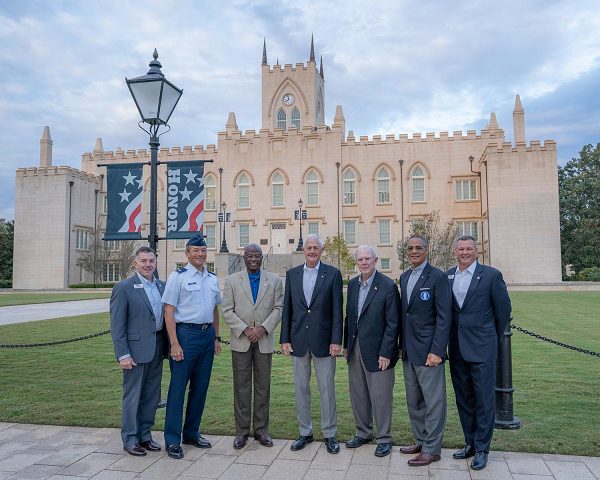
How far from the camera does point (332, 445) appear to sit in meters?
5.33

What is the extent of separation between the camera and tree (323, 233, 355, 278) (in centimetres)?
3622

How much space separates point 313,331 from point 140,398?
195 centimetres

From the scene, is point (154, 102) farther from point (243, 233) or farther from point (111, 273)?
point (111, 273)

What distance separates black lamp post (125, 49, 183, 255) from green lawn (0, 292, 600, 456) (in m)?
2.36

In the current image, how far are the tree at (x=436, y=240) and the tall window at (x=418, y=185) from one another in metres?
1.67

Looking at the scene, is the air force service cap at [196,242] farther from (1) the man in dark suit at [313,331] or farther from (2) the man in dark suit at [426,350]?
(2) the man in dark suit at [426,350]

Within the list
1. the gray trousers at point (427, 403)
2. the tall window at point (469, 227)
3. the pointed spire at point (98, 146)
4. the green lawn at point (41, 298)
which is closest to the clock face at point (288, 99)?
the pointed spire at point (98, 146)

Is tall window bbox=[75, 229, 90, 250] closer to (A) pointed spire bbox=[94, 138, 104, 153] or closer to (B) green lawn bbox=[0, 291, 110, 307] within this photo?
(A) pointed spire bbox=[94, 138, 104, 153]

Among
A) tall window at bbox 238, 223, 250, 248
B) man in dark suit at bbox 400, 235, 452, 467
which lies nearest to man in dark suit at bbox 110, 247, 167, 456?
man in dark suit at bbox 400, 235, 452, 467

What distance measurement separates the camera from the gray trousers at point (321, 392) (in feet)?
18.1

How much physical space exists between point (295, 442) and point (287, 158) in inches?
1422

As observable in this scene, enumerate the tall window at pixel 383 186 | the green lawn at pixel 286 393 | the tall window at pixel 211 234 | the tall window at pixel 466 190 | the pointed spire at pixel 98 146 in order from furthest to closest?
1. the pointed spire at pixel 98 146
2. the tall window at pixel 211 234
3. the tall window at pixel 383 186
4. the tall window at pixel 466 190
5. the green lawn at pixel 286 393

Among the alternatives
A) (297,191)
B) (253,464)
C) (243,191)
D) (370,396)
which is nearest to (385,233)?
(297,191)

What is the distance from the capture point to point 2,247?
4703cm
